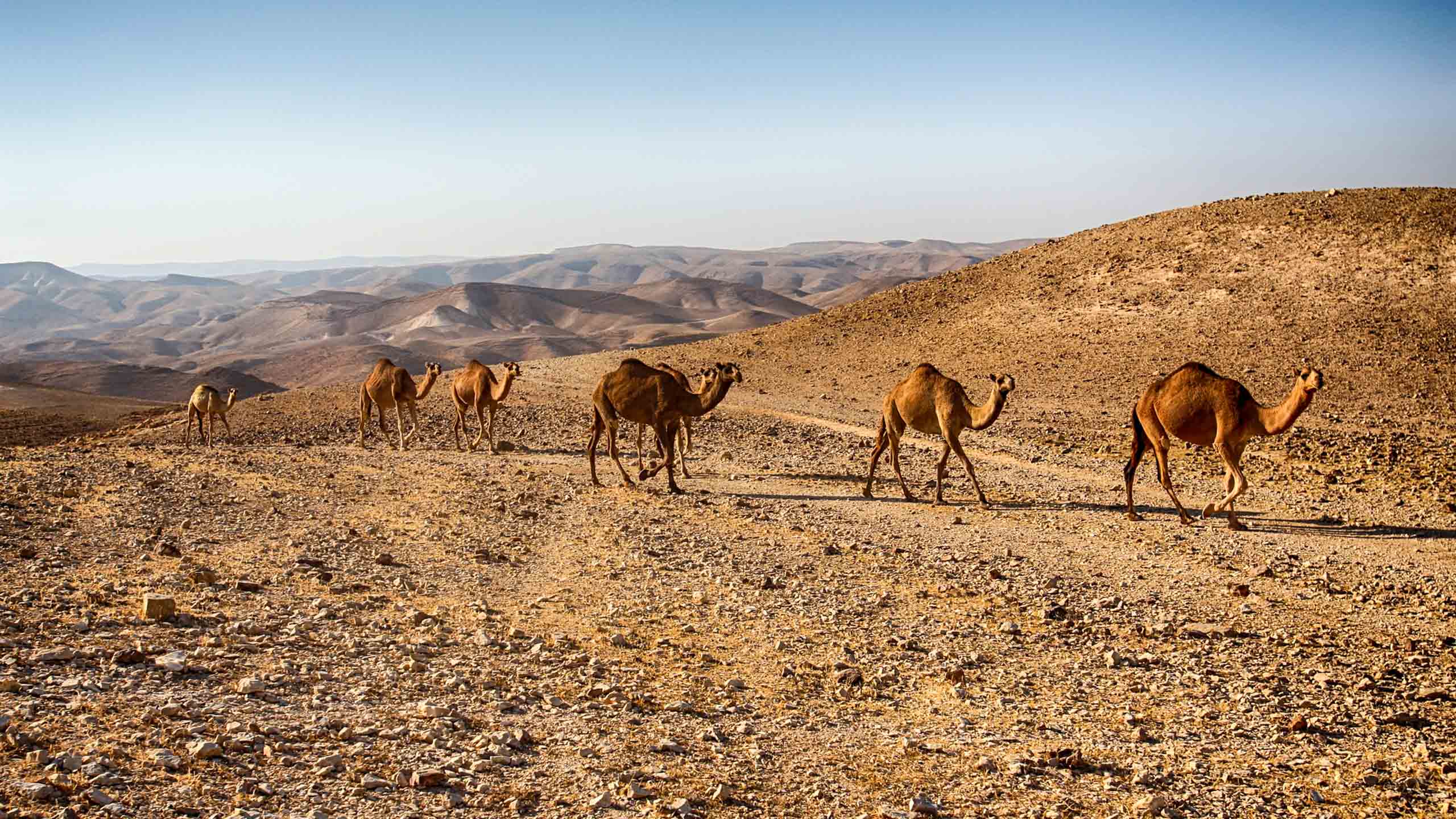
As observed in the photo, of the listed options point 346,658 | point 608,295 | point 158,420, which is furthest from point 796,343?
point 608,295

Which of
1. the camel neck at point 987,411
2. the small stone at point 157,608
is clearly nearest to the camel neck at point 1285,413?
the camel neck at point 987,411

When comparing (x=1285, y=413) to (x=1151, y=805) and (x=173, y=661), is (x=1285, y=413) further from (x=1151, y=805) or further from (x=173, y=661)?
(x=173, y=661)

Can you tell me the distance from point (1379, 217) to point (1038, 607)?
36.8 metres

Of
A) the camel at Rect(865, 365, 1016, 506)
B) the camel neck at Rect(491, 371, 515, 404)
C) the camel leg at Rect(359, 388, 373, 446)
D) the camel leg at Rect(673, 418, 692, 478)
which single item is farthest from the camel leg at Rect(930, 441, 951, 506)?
the camel leg at Rect(359, 388, 373, 446)

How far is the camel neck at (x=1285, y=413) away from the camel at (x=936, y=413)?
11.3ft

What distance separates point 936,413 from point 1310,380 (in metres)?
5.20

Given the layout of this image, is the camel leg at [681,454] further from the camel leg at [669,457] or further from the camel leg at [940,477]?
the camel leg at [940,477]

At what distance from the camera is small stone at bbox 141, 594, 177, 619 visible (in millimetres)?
8680

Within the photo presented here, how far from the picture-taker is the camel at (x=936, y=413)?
15.9 metres

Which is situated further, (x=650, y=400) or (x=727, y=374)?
(x=727, y=374)

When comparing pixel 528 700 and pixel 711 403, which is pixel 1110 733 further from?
pixel 711 403

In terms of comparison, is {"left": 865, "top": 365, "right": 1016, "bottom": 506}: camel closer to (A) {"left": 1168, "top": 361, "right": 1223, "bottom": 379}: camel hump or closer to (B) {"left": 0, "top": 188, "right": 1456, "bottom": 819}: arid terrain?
(B) {"left": 0, "top": 188, "right": 1456, "bottom": 819}: arid terrain

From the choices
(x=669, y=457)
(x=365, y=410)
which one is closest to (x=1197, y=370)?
(x=669, y=457)

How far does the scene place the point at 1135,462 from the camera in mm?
15250
